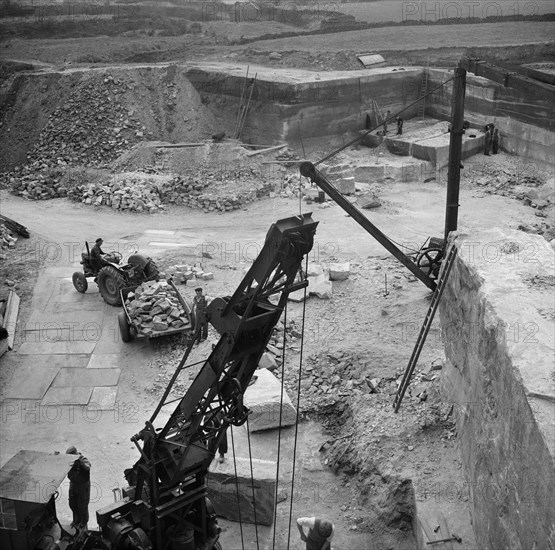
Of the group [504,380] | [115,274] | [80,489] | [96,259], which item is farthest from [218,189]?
[504,380]

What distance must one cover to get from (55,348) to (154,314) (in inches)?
82.2

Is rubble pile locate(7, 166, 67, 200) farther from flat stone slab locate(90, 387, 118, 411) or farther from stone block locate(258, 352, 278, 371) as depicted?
stone block locate(258, 352, 278, 371)

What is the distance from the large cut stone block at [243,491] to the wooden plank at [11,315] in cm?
626

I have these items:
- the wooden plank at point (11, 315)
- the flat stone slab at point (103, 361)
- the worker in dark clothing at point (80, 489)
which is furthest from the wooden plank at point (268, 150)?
the worker in dark clothing at point (80, 489)

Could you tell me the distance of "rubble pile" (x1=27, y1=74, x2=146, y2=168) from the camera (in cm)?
2623

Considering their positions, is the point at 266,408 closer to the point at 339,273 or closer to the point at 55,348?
the point at 55,348

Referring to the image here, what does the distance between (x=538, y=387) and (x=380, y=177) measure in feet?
61.5

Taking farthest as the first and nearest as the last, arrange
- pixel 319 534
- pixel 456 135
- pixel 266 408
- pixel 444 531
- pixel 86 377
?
1. pixel 456 135
2. pixel 86 377
3. pixel 266 408
4. pixel 444 531
5. pixel 319 534

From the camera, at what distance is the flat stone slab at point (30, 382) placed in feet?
42.3

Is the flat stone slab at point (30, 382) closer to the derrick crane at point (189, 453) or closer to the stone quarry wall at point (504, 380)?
the derrick crane at point (189, 453)

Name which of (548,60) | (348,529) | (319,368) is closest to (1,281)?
(319,368)

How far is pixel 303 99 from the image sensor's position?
27.1m

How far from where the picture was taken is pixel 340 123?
28297 millimetres

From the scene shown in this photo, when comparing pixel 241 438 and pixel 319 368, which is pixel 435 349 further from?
pixel 241 438
